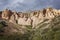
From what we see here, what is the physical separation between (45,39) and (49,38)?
3.82 metres

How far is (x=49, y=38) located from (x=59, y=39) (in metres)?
9.99

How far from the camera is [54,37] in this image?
19938cm

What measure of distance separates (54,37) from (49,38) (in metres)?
4.79

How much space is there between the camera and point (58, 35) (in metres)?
198

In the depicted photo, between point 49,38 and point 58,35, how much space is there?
849 cm

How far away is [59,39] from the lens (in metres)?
192

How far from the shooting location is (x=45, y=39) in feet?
648

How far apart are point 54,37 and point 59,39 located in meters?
7.84

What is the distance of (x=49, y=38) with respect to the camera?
19825 cm

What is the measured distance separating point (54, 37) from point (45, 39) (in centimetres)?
861

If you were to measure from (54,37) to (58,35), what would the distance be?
4036mm
